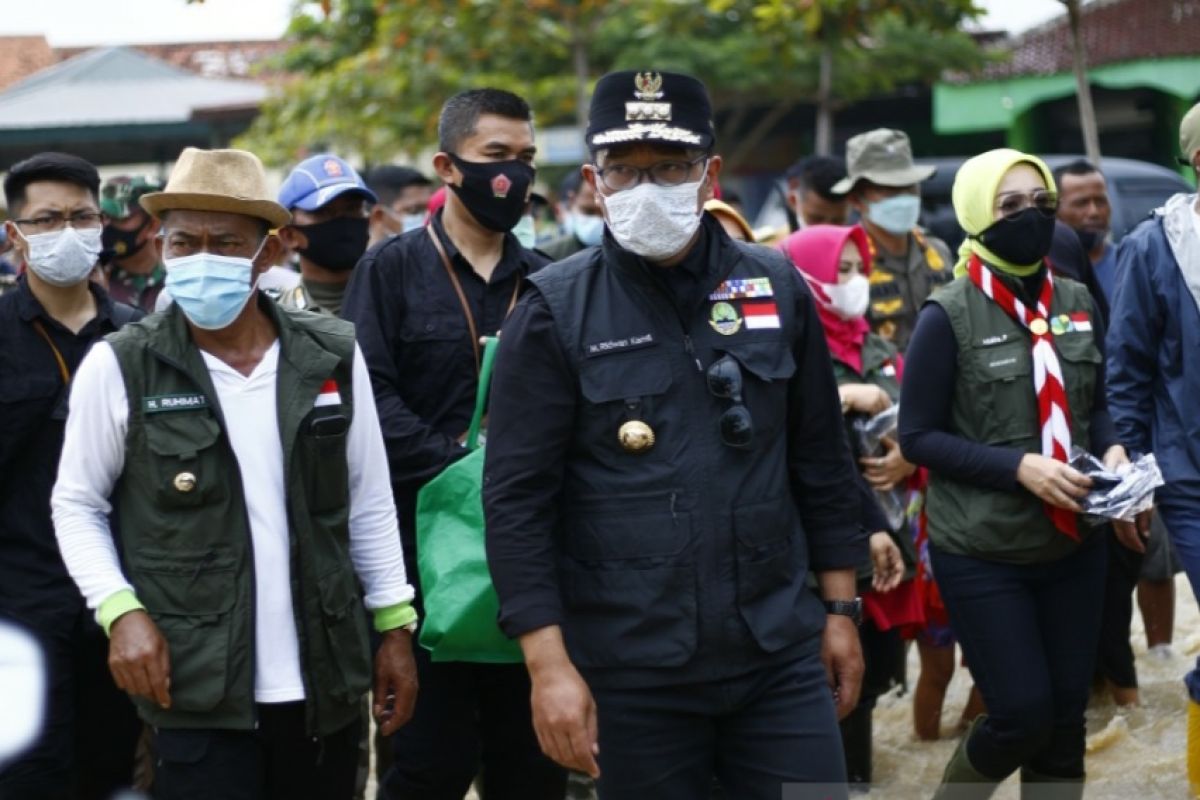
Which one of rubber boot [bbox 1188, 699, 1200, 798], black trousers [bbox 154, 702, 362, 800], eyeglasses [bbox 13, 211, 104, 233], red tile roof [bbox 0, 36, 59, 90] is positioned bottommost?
rubber boot [bbox 1188, 699, 1200, 798]

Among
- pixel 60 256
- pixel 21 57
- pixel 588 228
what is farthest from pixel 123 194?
pixel 21 57

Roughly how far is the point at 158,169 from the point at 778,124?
13.0 metres

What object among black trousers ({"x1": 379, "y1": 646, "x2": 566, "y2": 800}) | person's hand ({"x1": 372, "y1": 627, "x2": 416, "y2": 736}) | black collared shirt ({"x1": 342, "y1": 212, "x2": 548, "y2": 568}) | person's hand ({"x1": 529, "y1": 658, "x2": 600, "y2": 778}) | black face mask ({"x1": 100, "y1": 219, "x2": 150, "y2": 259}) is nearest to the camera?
person's hand ({"x1": 529, "y1": 658, "x2": 600, "y2": 778})

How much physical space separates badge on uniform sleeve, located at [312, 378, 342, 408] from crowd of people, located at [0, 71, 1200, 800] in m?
0.01

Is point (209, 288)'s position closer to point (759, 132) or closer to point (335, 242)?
point (335, 242)

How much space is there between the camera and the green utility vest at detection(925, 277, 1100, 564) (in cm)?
542

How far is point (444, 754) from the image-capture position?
17.1 ft

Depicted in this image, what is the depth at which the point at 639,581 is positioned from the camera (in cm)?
392

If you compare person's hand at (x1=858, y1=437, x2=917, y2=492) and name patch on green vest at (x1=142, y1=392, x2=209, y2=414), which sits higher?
name patch on green vest at (x1=142, y1=392, x2=209, y2=414)

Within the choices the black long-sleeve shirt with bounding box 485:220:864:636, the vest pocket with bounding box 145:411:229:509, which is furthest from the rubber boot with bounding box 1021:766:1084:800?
the vest pocket with bounding box 145:411:229:509

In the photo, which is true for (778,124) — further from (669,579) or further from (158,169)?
(669,579)

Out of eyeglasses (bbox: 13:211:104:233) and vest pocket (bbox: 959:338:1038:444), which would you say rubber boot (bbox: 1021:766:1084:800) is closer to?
vest pocket (bbox: 959:338:1038:444)

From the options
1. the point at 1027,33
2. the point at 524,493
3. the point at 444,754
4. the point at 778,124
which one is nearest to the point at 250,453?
the point at 524,493

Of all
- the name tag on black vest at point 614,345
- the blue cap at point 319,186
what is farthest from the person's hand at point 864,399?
the name tag on black vest at point 614,345
